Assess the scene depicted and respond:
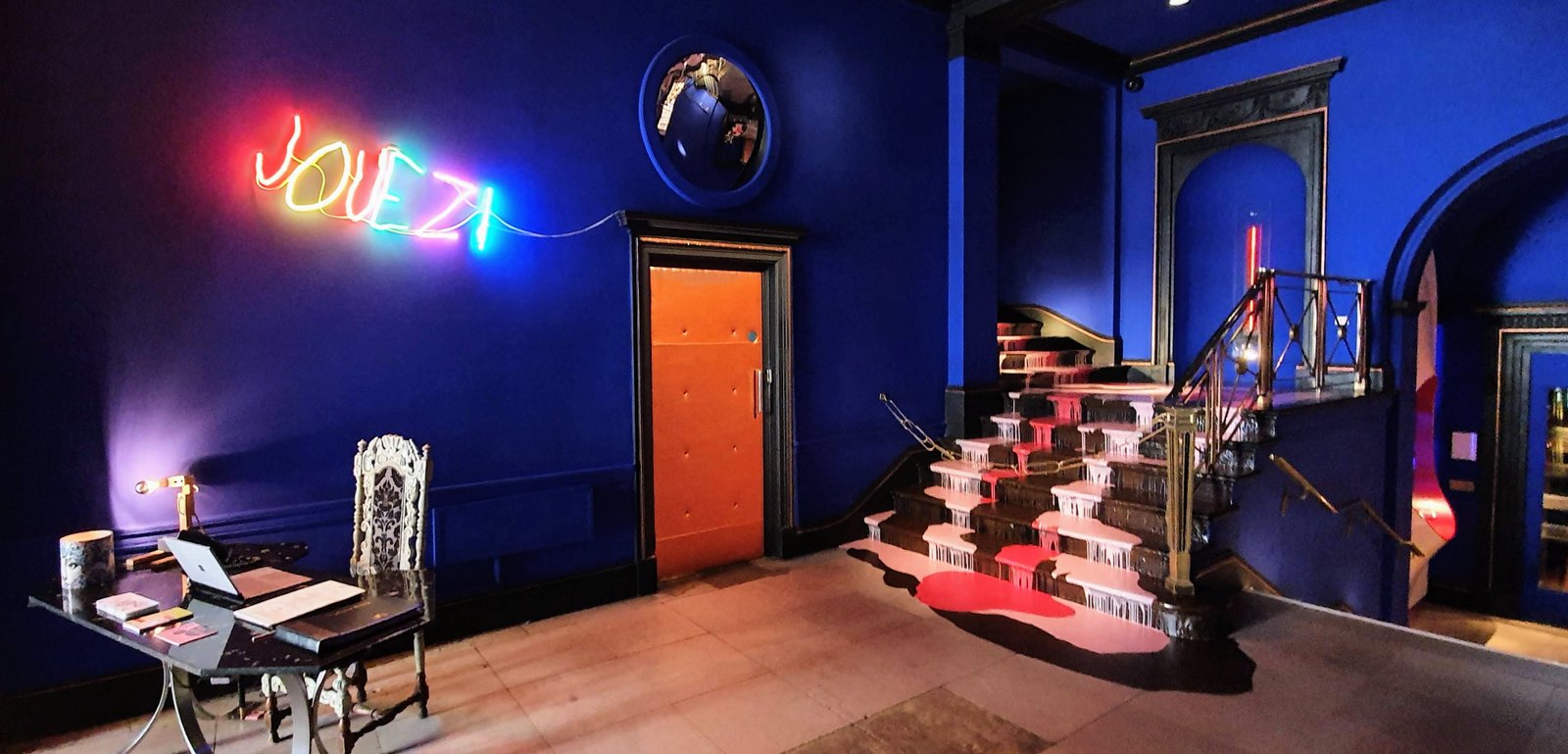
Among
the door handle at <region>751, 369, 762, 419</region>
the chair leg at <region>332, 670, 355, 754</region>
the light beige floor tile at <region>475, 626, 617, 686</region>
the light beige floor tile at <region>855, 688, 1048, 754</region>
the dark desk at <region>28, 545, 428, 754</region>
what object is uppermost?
the door handle at <region>751, 369, 762, 419</region>

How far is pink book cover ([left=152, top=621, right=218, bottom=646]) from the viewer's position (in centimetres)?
227

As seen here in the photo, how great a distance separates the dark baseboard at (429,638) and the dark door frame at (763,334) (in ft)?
0.78

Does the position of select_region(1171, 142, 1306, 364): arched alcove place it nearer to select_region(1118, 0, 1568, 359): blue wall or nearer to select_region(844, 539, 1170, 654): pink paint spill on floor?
select_region(1118, 0, 1568, 359): blue wall

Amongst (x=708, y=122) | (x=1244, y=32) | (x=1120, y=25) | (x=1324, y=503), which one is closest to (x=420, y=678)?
(x=708, y=122)

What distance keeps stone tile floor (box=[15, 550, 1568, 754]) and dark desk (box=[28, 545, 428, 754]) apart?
749 millimetres

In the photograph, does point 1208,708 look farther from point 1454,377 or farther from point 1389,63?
point 1454,377

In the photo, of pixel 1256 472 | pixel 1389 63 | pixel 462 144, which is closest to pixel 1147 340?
pixel 1389 63

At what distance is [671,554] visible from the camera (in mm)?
5160

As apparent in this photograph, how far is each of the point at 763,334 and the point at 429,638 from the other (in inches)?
109

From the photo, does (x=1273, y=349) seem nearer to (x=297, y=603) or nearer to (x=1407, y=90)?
(x=1407, y=90)

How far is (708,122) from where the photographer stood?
5070 mm

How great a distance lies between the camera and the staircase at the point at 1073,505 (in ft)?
13.9

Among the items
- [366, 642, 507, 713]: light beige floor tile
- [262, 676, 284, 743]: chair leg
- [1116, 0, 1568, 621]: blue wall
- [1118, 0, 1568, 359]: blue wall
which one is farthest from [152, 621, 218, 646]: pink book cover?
[1118, 0, 1568, 359]: blue wall

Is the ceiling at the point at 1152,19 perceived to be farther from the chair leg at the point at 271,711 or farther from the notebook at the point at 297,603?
the chair leg at the point at 271,711
